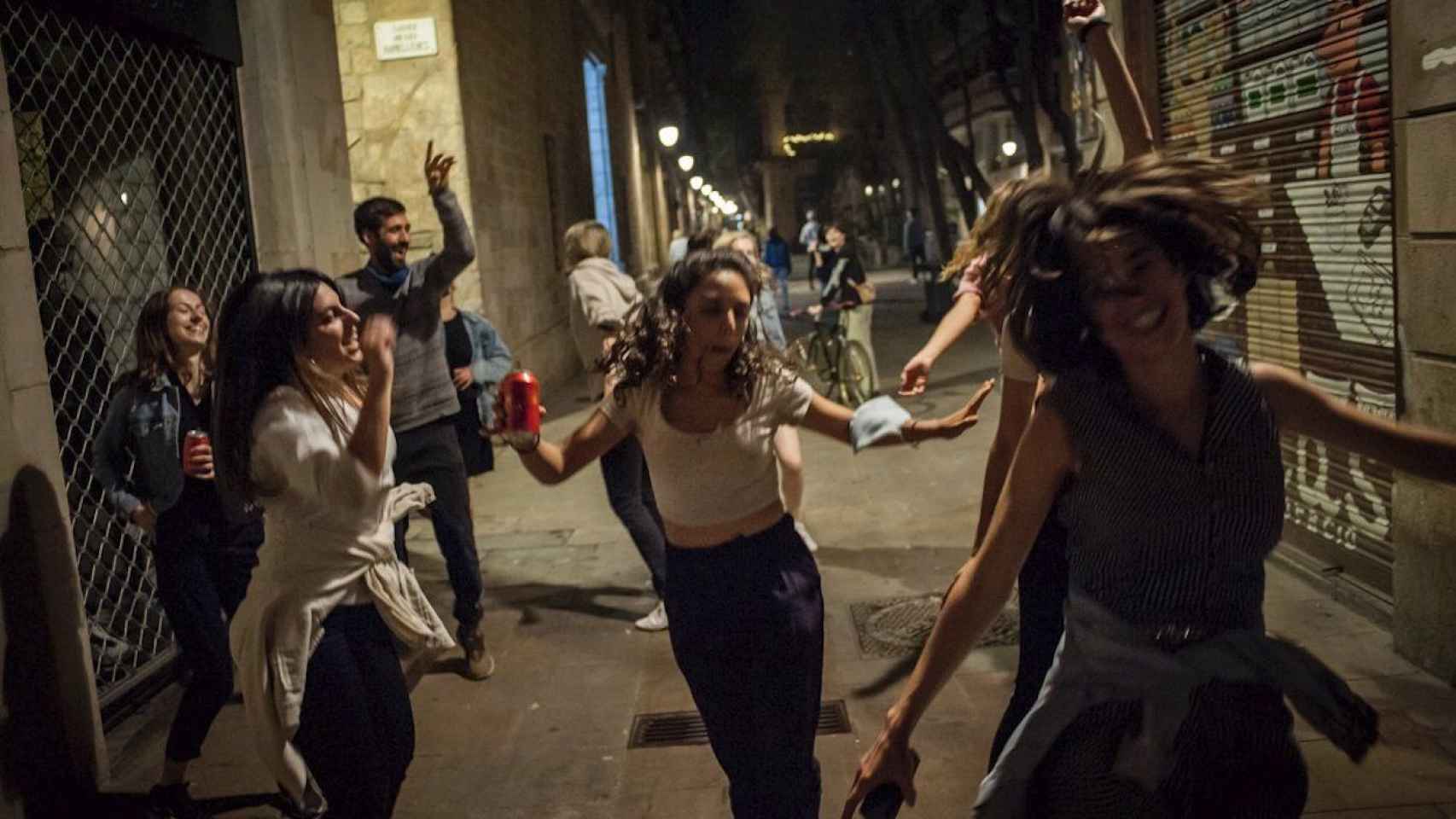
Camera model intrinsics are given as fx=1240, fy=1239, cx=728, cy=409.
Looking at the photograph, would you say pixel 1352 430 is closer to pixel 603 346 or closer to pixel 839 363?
pixel 603 346

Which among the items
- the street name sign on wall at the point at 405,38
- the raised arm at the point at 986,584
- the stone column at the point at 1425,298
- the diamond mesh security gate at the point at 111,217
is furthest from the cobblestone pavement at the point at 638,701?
the street name sign on wall at the point at 405,38

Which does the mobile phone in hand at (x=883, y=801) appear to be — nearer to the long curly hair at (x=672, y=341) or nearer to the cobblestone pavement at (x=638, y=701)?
the long curly hair at (x=672, y=341)

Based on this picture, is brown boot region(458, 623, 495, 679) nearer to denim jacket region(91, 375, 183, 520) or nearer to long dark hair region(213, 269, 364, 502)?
denim jacket region(91, 375, 183, 520)

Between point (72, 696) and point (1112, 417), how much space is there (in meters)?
3.50

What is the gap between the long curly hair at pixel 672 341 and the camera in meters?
3.11

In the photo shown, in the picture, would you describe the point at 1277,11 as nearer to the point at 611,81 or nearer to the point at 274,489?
the point at 274,489

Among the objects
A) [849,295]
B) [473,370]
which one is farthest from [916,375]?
[849,295]

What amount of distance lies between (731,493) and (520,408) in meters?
0.54

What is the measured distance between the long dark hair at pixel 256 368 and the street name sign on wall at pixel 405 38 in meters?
8.14

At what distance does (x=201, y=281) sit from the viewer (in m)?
5.79

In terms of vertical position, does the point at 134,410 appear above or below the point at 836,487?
above

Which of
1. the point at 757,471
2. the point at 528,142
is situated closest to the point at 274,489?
the point at 757,471

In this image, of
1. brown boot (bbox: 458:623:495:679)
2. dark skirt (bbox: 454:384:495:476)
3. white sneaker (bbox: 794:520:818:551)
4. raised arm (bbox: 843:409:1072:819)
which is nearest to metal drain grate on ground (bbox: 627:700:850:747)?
brown boot (bbox: 458:623:495:679)

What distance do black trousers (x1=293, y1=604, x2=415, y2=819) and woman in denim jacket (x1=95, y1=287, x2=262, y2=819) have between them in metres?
1.26
